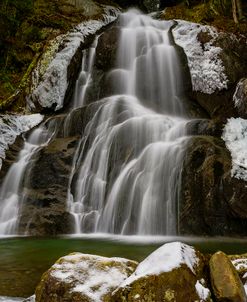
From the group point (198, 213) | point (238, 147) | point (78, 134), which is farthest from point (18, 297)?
point (78, 134)

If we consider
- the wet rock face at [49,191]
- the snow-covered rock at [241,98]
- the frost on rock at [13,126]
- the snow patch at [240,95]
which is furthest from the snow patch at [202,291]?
the frost on rock at [13,126]

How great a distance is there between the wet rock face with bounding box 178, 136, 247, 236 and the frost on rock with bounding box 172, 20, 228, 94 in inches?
202

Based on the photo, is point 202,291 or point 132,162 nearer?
point 202,291

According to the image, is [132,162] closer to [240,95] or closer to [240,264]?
[240,95]

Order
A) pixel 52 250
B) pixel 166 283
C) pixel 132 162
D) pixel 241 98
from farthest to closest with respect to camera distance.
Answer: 1. pixel 241 98
2. pixel 132 162
3. pixel 52 250
4. pixel 166 283

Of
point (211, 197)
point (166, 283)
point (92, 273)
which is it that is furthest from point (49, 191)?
point (166, 283)

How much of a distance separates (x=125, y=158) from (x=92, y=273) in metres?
→ 7.11

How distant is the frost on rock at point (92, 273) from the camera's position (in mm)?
3920

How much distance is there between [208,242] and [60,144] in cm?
558

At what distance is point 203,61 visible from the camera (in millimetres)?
15070

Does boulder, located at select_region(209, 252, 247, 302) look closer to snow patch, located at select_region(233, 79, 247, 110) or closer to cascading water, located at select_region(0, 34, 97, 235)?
cascading water, located at select_region(0, 34, 97, 235)

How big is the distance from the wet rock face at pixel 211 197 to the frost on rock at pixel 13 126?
615cm

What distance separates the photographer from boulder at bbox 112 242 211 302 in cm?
365

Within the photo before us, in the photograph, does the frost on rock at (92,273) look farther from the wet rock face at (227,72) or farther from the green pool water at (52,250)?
the wet rock face at (227,72)
